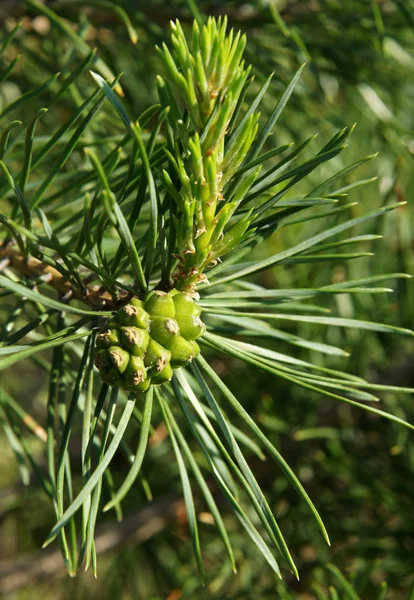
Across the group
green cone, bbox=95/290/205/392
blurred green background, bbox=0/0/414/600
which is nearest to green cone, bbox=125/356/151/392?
green cone, bbox=95/290/205/392

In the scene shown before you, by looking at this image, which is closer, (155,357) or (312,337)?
(155,357)

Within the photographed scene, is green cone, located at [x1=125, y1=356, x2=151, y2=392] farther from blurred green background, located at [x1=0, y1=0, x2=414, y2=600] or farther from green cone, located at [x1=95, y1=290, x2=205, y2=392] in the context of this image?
blurred green background, located at [x1=0, y1=0, x2=414, y2=600]

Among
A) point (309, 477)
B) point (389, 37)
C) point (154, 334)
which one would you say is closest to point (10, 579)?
point (309, 477)

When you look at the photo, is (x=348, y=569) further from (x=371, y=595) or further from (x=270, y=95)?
(x=270, y=95)

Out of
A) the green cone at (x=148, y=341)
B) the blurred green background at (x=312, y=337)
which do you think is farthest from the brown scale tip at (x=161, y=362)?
the blurred green background at (x=312, y=337)

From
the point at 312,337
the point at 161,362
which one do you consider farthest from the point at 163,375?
the point at 312,337

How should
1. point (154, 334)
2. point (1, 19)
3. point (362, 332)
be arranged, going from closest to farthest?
1. point (154, 334)
2. point (1, 19)
3. point (362, 332)

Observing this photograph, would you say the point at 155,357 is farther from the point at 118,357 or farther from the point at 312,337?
the point at 312,337
